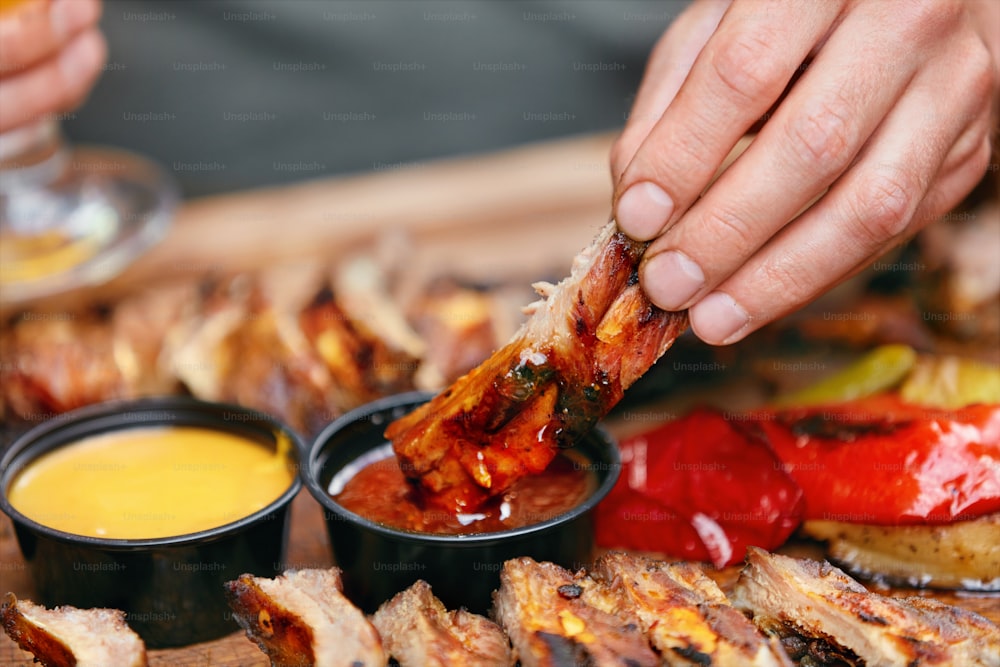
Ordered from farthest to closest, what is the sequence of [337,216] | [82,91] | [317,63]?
[317,63], [337,216], [82,91]

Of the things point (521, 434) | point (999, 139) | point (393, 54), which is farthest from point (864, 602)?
point (393, 54)

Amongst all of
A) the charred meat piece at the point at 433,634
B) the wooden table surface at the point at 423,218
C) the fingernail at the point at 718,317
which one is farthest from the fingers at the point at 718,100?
the wooden table surface at the point at 423,218

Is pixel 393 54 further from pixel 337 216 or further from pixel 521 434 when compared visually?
pixel 521 434

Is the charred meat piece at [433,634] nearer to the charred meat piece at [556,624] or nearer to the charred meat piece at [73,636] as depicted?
the charred meat piece at [556,624]

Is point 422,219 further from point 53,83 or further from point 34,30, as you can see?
point 34,30

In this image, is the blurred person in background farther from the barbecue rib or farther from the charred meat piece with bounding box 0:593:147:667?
the charred meat piece with bounding box 0:593:147:667
